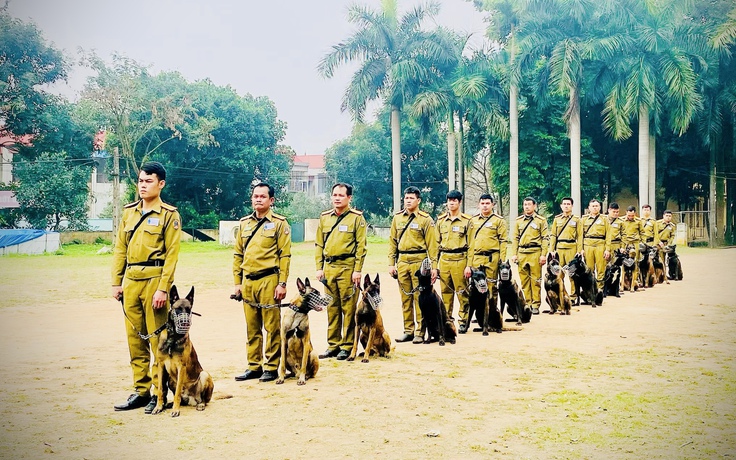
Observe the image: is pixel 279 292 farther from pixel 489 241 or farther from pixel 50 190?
pixel 50 190

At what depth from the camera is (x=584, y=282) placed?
1353cm

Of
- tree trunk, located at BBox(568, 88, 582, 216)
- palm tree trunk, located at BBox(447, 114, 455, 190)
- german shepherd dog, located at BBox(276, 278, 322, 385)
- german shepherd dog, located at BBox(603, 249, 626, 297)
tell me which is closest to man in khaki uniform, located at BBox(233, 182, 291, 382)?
german shepherd dog, located at BBox(276, 278, 322, 385)

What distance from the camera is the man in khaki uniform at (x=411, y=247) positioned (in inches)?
368

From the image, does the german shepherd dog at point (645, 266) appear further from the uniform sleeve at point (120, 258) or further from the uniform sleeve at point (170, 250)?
the uniform sleeve at point (120, 258)

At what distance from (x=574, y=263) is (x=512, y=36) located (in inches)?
958

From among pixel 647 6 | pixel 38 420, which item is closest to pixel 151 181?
pixel 38 420

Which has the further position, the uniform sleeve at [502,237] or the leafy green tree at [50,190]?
the leafy green tree at [50,190]

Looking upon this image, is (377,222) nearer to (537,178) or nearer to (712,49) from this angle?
(537,178)

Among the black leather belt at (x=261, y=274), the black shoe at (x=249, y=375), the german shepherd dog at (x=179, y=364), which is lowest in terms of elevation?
the black shoe at (x=249, y=375)

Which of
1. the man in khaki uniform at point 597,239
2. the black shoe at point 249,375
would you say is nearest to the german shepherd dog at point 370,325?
the black shoe at point 249,375

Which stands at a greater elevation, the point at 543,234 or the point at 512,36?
the point at 512,36

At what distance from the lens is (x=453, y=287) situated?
10164 mm

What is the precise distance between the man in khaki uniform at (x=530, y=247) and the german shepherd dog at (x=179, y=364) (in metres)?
7.50

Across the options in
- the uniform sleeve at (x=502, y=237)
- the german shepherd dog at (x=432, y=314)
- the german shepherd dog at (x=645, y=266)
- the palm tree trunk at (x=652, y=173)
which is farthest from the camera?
the palm tree trunk at (x=652, y=173)
